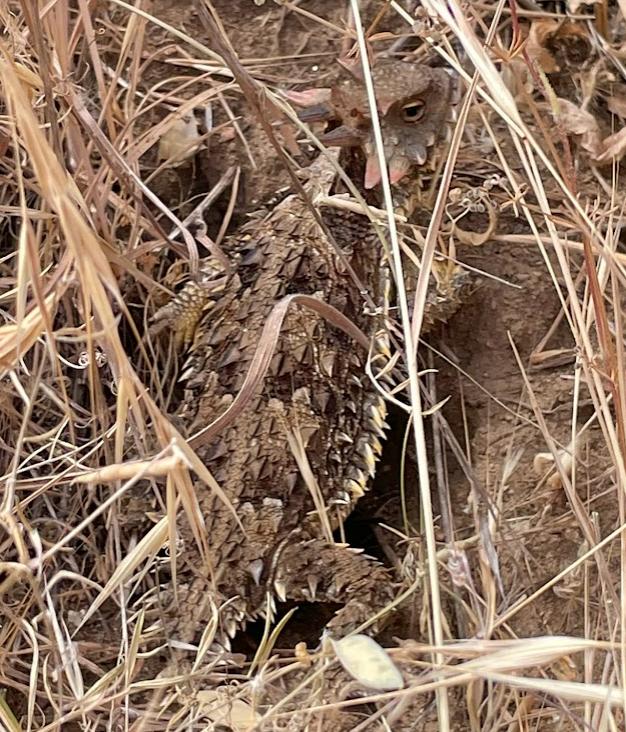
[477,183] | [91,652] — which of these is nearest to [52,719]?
[91,652]

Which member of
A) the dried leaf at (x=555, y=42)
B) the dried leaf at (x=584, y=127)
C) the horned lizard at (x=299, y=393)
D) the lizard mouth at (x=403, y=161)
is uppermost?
the dried leaf at (x=555, y=42)

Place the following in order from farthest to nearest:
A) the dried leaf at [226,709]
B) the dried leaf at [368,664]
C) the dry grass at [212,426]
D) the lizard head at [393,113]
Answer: the lizard head at [393,113], the dried leaf at [226,709], the dry grass at [212,426], the dried leaf at [368,664]

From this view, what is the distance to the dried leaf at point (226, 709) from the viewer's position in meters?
1.42

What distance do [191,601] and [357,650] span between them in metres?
0.63

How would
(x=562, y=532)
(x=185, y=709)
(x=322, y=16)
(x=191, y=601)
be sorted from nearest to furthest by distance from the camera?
(x=185, y=709)
(x=191, y=601)
(x=562, y=532)
(x=322, y=16)

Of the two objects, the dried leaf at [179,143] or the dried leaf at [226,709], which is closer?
the dried leaf at [226,709]

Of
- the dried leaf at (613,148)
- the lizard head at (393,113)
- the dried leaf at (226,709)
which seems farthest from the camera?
the dried leaf at (613,148)

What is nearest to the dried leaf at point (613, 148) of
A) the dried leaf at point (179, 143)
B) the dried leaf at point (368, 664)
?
the dried leaf at point (179, 143)

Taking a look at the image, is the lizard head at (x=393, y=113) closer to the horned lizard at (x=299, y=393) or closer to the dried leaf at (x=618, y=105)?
the horned lizard at (x=299, y=393)

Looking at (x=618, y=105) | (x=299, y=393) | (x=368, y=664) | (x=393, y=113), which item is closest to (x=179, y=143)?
(x=393, y=113)

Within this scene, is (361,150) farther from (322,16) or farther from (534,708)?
(534,708)

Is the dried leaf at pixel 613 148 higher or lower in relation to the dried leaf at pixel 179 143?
lower

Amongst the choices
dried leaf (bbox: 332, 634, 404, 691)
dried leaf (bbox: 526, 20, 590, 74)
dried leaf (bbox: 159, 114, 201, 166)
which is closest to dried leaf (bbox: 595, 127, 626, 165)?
dried leaf (bbox: 526, 20, 590, 74)

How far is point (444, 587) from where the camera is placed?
64.8 inches
